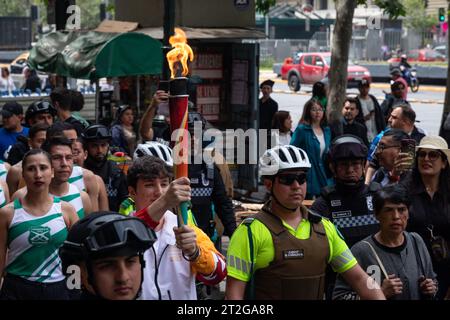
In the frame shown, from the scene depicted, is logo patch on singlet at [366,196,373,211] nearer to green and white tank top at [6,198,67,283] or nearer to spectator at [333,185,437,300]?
spectator at [333,185,437,300]

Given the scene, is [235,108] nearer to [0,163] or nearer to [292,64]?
[0,163]

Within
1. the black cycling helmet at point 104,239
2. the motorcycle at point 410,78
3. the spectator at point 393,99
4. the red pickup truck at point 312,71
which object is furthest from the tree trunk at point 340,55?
the red pickup truck at point 312,71

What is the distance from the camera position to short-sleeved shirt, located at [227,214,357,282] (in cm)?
502

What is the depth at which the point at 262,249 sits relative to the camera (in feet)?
16.5

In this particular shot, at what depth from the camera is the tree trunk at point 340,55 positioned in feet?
50.0

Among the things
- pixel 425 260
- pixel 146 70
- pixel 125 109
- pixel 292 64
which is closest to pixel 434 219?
pixel 425 260

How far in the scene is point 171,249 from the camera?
490 centimetres

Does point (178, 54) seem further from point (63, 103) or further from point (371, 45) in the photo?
point (371, 45)

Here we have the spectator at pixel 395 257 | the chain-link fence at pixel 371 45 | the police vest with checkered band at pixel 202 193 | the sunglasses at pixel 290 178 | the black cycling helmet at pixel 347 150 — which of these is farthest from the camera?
the chain-link fence at pixel 371 45

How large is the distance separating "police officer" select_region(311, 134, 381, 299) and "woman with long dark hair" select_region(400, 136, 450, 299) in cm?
34

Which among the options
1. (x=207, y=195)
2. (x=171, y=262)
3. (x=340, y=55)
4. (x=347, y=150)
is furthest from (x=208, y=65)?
(x=171, y=262)

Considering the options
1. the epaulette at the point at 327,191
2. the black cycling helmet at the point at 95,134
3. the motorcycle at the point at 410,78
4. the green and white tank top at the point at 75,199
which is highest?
the black cycling helmet at the point at 95,134

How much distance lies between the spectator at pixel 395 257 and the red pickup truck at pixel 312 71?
119 ft

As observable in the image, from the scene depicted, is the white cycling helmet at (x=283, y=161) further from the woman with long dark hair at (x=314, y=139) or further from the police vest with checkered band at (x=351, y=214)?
the woman with long dark hair at (x=314, y=139)
